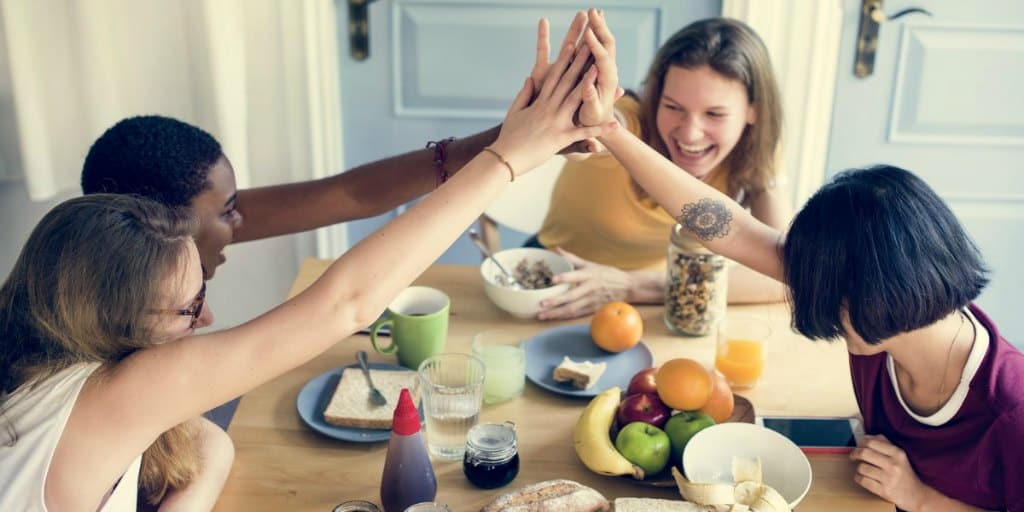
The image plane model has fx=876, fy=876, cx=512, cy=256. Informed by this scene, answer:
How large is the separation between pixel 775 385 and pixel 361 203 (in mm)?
806

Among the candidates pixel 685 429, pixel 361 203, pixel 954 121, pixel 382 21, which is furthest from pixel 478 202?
pixel 954 121

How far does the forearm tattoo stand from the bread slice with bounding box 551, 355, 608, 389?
0.91 feet

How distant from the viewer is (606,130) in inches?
52.4

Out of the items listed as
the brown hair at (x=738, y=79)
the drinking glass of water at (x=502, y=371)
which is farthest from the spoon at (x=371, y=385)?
the brown hair at (x=738, y=79)

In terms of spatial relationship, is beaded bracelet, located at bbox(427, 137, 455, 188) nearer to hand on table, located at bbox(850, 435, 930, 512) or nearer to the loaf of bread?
the loaf of bread

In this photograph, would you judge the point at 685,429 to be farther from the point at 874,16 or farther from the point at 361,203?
the point at 874,16

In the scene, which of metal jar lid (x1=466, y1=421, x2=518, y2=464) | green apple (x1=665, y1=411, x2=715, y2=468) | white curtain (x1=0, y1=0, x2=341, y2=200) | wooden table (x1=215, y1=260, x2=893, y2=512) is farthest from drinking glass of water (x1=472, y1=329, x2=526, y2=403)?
white curtain (x1=0, y1=0, x2=341, y2=200)

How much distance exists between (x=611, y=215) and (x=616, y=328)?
0.66 m

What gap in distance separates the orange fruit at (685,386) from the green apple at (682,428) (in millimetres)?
18

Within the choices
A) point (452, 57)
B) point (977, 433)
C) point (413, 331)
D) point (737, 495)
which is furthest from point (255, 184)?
point (977, 433)

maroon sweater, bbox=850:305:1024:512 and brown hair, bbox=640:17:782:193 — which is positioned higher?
brown hair, bbox=640:17:782:193

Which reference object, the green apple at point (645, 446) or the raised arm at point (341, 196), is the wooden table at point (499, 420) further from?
the raised arm at point (341, 196)

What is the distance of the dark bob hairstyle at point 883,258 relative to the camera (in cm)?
113

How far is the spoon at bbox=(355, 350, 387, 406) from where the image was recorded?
134 cm
